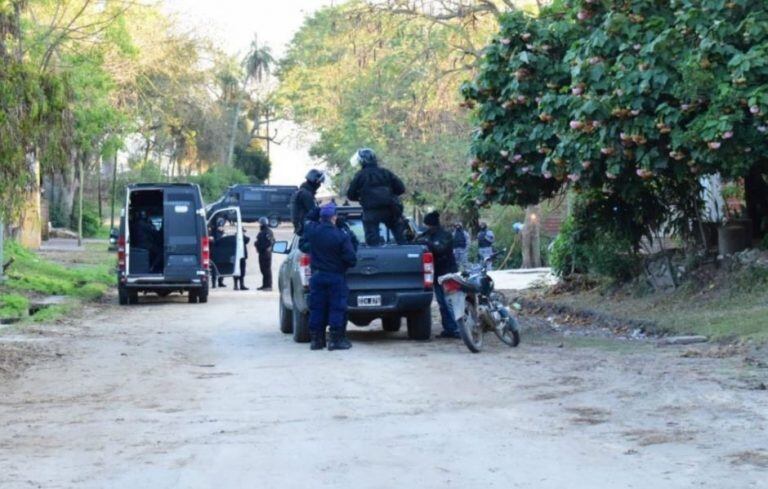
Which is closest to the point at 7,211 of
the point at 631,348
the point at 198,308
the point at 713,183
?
the point at 631,348

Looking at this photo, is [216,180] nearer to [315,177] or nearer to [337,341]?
[315,177]

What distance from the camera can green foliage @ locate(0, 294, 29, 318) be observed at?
917 inches

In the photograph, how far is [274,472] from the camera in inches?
342

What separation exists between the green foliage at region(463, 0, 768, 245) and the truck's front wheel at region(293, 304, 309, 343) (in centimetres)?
476

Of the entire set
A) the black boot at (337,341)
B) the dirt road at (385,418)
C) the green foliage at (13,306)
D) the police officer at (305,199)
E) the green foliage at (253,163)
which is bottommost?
the dirt road at (385,418)

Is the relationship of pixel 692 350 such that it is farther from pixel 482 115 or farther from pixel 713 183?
pixel 713 183

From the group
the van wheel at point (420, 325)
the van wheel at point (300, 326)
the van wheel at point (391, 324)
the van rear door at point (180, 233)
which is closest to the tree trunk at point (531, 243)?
the van rear door at point (180, 233)

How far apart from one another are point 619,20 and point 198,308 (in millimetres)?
Result: 11514

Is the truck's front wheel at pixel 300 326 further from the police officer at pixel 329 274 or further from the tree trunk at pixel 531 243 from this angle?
the tree trunk at pixel 531 243

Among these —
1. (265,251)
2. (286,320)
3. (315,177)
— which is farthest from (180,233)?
(315,177)

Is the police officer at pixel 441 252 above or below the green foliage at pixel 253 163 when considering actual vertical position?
below

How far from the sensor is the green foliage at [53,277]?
95.5 ft

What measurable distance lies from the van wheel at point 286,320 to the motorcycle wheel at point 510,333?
3.91 metres

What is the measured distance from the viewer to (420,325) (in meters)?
18.0
